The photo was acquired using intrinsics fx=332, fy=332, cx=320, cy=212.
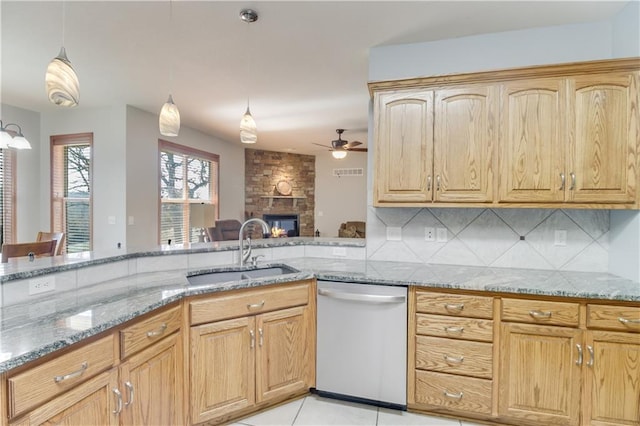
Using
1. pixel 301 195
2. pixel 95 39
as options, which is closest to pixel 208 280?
pixel 95 39

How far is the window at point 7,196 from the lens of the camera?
14.6 ft

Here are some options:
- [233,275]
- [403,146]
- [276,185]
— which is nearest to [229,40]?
[403,146]

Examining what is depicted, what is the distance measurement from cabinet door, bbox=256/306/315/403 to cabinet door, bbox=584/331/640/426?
164 cm

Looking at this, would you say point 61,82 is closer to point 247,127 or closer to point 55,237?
point 247,127

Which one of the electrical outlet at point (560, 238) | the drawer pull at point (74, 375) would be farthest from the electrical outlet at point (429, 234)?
the drawer pull at point (74, 375)

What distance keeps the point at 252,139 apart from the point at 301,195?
234 inches

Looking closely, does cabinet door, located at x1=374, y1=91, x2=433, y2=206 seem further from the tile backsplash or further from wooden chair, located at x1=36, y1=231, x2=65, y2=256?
wooden chair, located at x1=36, y1=231, x2=65, y2=256

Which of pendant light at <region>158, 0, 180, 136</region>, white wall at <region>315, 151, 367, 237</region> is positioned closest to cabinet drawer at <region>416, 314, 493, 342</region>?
pendant light at <region>158, 0, 180, 136</region>

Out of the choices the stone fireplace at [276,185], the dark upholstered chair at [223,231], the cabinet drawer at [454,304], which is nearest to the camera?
the cabinet drawer at [454,304]

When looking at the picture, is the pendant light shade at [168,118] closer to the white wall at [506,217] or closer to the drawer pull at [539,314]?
the white wall at [506,217]

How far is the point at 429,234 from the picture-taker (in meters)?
2.74

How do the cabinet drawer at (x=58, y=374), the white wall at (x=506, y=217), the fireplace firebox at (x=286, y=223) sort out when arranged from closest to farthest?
1. the cabinet drawer at (x=58, y=374)
2. the white wall at (x=506, y=217)
3. the fireplace firebox at (x=286, y=223)

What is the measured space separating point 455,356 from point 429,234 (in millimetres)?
981

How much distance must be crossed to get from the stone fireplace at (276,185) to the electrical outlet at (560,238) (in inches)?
245
